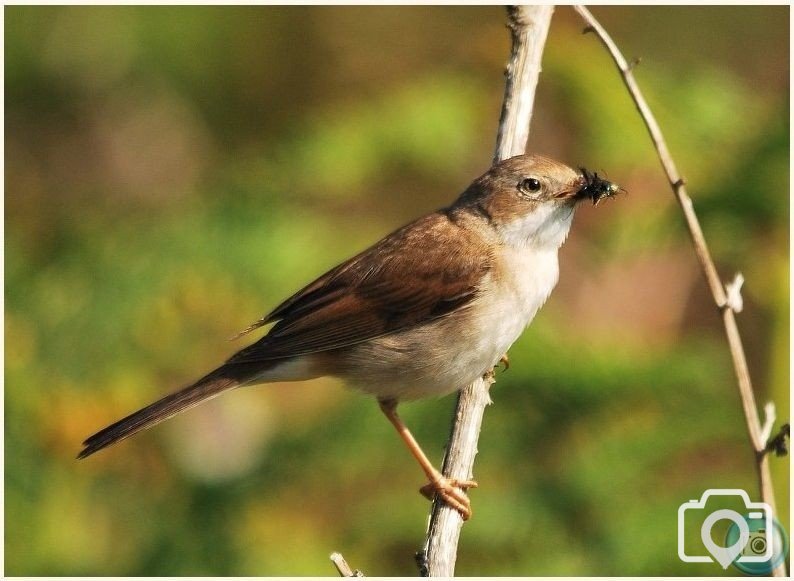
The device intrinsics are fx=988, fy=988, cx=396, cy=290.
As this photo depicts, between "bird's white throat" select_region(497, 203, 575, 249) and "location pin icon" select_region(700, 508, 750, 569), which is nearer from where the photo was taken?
"location pin icon" select_region(700, 508, 750, 569)

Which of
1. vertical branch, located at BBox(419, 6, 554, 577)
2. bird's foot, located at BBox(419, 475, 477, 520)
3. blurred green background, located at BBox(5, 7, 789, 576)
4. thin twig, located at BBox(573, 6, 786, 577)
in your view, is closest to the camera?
thin twig, located at BBox(573, 6, 786, 577)

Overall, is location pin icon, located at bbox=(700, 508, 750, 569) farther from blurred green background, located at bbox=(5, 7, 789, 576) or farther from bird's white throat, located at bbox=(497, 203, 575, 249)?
bird's white throat, located at bbox=(497, 203, 575, 249)

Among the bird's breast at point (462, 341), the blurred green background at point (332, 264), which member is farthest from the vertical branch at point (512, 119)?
the blurred green background at point (332, 264)

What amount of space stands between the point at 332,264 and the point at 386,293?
3.68ft

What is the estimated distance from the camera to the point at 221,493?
5102 millimetres

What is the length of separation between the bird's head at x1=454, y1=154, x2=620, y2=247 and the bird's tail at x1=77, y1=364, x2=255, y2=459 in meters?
1.38

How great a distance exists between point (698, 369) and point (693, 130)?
1364mm

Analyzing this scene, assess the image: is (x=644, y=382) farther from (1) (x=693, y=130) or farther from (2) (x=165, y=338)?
(2) (x=165, y=338)

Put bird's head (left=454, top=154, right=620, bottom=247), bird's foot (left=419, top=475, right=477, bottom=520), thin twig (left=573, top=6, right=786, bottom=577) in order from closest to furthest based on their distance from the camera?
thin twig (left=573, top=6, right=786, bottom=577), bird's foot (left=419, top=475, right=477, bottom=520), bird's head (left=454, top=154, right=620, bottom=247)

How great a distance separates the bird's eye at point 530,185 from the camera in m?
4.41

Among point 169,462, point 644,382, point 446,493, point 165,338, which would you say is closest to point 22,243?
point 165,338
